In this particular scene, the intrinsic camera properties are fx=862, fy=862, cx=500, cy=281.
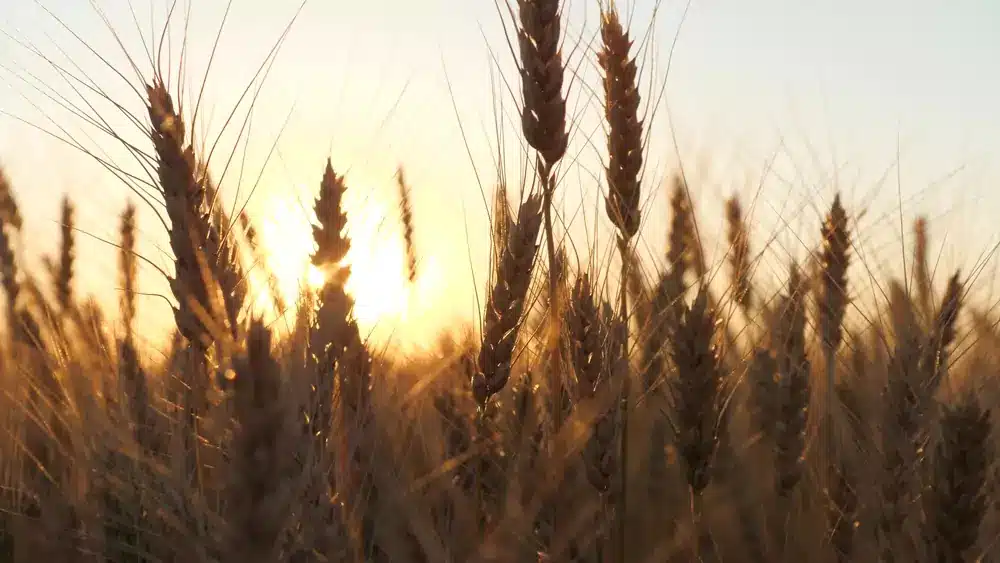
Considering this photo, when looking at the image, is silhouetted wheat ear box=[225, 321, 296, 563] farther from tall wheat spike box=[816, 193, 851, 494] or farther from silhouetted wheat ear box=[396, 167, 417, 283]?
silhouetted wheat ear box=[396, 167, 417, 283]

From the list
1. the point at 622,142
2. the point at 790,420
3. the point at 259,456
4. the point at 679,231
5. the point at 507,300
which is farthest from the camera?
the point at 679,231

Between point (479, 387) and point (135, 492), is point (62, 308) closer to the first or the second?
point (135, 492)

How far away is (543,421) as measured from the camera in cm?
208

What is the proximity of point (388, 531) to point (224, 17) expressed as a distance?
117 cm

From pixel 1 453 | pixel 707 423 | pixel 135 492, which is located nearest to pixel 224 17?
pixel 135 492

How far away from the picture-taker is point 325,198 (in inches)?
99.6

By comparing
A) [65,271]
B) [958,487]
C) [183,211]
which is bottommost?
[958,487]

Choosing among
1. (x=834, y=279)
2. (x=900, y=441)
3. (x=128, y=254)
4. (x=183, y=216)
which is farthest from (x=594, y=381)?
(x=128, y=254)

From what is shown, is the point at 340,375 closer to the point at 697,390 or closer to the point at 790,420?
the point at 697,390

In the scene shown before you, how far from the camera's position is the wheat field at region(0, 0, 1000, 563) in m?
1.77

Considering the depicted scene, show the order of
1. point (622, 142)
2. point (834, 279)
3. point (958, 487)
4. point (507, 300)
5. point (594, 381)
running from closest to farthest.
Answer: point (958, 487) < point (594, 381) < point (507, 300) < point (622, 142) < point (834, 279)

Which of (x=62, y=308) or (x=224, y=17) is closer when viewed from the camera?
(x=224, y=17)

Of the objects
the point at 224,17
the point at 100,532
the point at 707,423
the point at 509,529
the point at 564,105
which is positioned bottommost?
the point at 509,529

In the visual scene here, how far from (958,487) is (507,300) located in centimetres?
107
